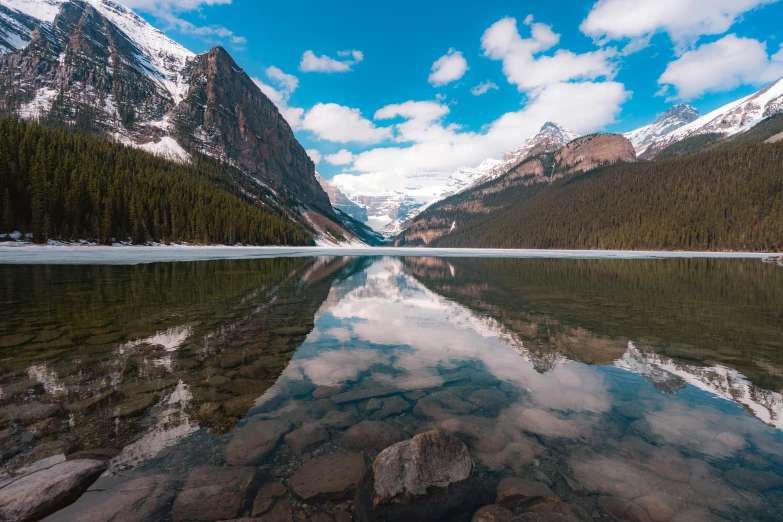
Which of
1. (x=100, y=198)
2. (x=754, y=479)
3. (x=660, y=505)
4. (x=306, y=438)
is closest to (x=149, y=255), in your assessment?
Answer: (x=100, y=198)

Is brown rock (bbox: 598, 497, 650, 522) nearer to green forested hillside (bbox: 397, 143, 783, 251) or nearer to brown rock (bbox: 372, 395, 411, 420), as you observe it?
brown rock (bbox: 372, 395, 411, 420)

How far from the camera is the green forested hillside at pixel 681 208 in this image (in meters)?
107

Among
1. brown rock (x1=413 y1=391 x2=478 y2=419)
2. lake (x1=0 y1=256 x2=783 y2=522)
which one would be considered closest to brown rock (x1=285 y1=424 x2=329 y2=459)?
lake (x1=0 y1=256 x2=783 y2=522)

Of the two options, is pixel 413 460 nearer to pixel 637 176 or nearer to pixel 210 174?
pixel 210 174

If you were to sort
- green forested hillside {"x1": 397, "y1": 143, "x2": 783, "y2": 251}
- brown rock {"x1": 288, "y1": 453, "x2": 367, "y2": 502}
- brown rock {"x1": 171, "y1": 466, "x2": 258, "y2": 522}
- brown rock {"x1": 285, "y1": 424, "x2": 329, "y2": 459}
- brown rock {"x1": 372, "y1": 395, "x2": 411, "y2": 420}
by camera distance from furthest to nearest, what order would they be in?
Result: green forested hillside {"x1": 397, "y1": 143, "x2": 783, "y2": 251}, brown rock {"x1": 372, "y1": 395, "x2": 411, "y2": 420}, brown rock {"x1": 285, "y1": 424, "x2": 329, "y2": 459}, brown rock {"x1": 288, "y1": 453, "x2": 367, "y2": 502}, brown rock {"x1": 171, "y1": 466, "x2": 258, "y2": 522}

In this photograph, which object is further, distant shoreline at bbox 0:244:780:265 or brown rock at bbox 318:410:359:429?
distant shoreline at bbox 0:244:780:265

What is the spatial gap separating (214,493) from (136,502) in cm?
83

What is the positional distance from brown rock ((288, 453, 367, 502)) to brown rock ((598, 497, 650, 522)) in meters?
3.09

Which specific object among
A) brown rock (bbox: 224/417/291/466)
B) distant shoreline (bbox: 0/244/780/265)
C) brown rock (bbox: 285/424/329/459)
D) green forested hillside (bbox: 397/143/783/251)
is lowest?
brown rock (bbox: 285/424/329/459)

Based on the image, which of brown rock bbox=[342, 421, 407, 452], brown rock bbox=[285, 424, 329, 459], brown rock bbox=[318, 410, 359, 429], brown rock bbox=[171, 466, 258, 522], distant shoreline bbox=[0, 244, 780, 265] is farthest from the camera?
distant shoreline bbox=[0, 244, 780, 265]

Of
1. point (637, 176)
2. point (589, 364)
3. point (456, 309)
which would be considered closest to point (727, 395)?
point (589, 364)

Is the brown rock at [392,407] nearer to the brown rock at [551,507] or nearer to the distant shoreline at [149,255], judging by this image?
the brown rock at [551,507]

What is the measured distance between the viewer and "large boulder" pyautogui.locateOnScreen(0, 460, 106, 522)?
11.9 feet

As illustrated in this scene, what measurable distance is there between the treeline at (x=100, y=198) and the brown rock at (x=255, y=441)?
259 feet
